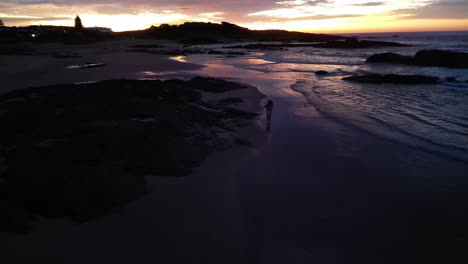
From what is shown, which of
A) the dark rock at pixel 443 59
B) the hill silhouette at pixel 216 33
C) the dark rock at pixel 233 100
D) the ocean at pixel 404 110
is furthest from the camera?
the hill silhouette at pixel 216 33

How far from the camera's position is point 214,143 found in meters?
6.18

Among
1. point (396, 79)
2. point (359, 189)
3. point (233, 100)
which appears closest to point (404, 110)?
point (233, 100)

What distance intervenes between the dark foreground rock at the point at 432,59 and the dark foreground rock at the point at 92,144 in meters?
20.7

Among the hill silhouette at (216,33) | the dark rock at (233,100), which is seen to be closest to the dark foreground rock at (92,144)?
the dark rock at (233,100)

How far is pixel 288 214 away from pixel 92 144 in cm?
317

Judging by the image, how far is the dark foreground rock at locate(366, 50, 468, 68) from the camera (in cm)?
2248

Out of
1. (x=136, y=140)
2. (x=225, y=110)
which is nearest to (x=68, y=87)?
(x=225, y=110)

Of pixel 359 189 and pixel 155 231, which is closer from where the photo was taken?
pixel 155 231

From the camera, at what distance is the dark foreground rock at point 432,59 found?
885 inches

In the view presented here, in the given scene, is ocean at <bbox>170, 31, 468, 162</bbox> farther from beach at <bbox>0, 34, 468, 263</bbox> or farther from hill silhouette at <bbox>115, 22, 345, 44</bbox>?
hill silhouette at <bbox>115, 22, 345, 44</bbox>

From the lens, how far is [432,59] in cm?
2436

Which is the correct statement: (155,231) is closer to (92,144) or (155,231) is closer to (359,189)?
(92,144)

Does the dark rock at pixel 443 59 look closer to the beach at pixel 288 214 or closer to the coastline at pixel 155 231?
the beach at pixel 288 214

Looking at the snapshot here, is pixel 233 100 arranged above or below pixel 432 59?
below
